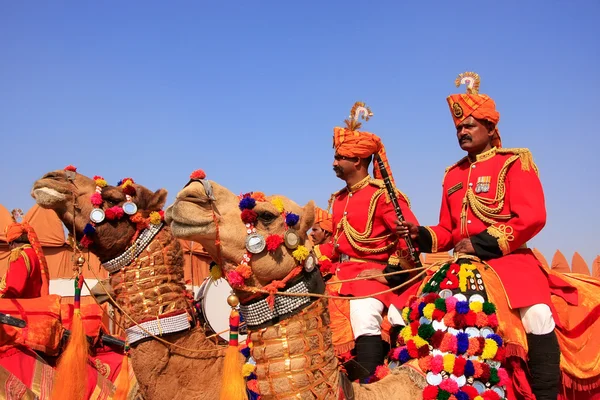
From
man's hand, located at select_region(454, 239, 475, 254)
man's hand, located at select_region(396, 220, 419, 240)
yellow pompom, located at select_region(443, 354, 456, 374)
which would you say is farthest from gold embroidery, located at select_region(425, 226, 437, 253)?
yellow pompom, located at select_region(443, 354, 456, 374)

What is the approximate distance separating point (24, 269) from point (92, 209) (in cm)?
373

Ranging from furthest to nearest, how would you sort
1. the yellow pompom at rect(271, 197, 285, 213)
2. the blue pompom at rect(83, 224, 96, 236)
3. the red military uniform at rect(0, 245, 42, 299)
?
1. the red military uniform at rect(0, 245, 42, 299)
2. the blue pompom at rect(83, 224, 96, 236)
3. the yellow pompom at rect(271, 197, 285, 213)

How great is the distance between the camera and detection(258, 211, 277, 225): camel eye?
3.43 m

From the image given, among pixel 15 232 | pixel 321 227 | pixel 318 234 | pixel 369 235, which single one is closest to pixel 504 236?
pixel 369 235

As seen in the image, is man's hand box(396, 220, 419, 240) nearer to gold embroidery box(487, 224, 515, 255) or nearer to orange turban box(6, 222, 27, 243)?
gold embroidery box(487, 224, 515, 255)

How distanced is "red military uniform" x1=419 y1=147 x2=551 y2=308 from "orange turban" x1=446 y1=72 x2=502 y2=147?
283mm

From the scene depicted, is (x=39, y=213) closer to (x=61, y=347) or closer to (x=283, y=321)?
(x=61, y=347)

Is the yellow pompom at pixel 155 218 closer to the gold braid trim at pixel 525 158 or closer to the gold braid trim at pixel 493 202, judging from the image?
the gold braid trim at pixel 493 202

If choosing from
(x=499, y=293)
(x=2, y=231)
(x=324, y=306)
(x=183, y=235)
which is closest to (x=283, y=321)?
(x=324, y=306)

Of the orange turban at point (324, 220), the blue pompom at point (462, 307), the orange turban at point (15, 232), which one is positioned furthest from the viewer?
the orange turban at point (15, 232)

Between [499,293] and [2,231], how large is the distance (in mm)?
17967

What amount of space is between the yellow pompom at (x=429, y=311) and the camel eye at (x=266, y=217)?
1.54 m

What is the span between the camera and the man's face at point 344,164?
241 inches

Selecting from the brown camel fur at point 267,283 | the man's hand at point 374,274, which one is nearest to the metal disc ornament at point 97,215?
the brown camel fur at point 267,283
